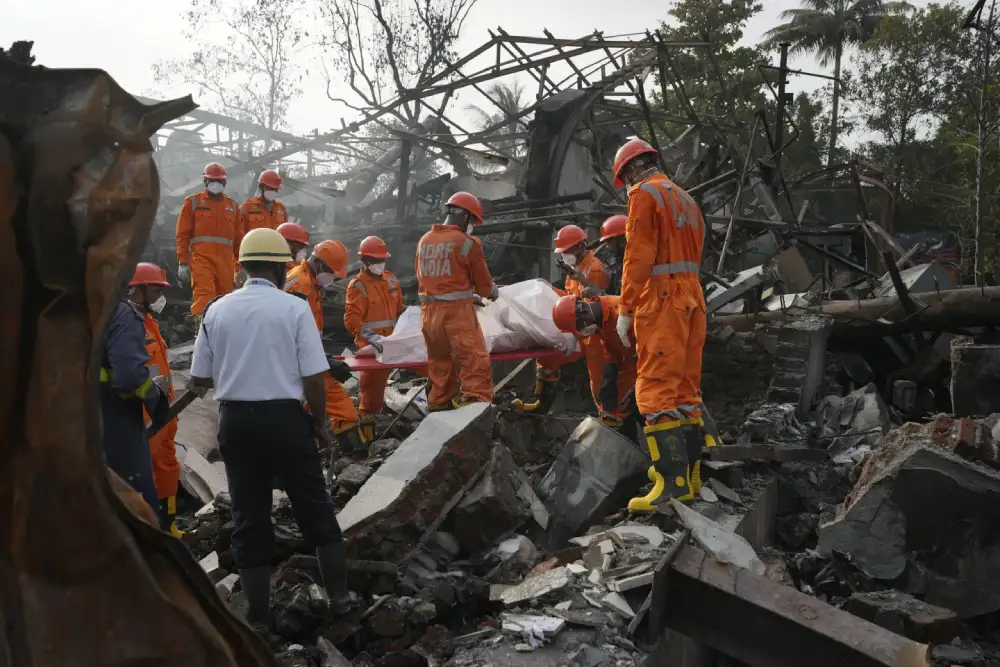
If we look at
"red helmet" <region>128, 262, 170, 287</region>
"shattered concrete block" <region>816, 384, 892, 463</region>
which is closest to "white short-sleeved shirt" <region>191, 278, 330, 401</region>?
"red helmet" <region>128, 262, 170, 287</region>

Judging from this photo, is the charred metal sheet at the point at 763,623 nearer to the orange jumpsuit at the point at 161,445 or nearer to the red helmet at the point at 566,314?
the red helmet at the point at 566,314

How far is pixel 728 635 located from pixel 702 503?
1467mm

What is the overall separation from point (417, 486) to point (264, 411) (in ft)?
4.12

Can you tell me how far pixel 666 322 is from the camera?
180 inches

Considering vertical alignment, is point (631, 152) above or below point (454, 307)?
above

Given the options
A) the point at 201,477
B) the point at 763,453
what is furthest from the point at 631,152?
the point at 201,477

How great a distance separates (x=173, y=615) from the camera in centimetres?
124

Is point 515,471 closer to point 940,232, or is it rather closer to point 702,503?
point 702,503

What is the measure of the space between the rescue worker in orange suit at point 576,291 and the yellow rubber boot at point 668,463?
1751 mm

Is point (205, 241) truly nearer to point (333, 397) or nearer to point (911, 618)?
point (333, 397)

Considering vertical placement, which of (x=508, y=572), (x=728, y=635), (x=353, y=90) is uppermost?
(x=353, y=90)

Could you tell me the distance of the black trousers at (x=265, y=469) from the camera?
3.55 m

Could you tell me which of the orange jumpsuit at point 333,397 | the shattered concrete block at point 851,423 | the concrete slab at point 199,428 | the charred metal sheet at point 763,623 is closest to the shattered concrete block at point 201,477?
the concrete slab at point 199,428

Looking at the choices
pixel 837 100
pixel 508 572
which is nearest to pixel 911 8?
pixel 837 100
